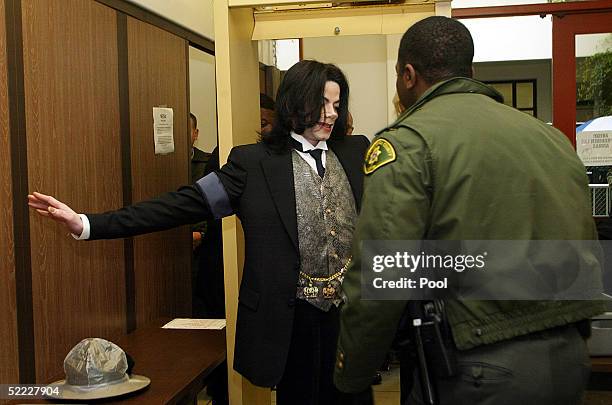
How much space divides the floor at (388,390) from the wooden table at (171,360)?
0.19 metres

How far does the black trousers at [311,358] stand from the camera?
1.54 metres

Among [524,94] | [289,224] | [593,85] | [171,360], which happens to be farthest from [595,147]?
[171,360]

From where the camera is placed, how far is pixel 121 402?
142 cm

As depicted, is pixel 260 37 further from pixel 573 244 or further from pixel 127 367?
pixel 573 244

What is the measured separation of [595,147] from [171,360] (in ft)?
5.48

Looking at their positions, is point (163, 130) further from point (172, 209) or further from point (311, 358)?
point (311, 358)

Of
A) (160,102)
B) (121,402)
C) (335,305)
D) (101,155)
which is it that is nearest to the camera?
(121,402)

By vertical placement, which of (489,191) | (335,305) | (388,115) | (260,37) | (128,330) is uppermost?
(260,37)

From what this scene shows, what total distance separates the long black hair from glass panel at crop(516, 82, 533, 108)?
677mm

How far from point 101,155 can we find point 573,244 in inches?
52.1

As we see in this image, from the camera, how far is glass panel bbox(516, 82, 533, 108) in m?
2.01

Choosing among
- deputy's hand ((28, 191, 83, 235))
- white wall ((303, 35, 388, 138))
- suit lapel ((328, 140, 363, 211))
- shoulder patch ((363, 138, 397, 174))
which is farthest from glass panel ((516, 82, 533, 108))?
deputy's hand ((28, 191, 83, 235))

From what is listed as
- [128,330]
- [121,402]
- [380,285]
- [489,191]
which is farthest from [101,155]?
[489,191]

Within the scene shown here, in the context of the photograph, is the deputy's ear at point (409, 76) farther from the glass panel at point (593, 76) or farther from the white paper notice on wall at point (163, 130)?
the glass panel at point (593, 76)
